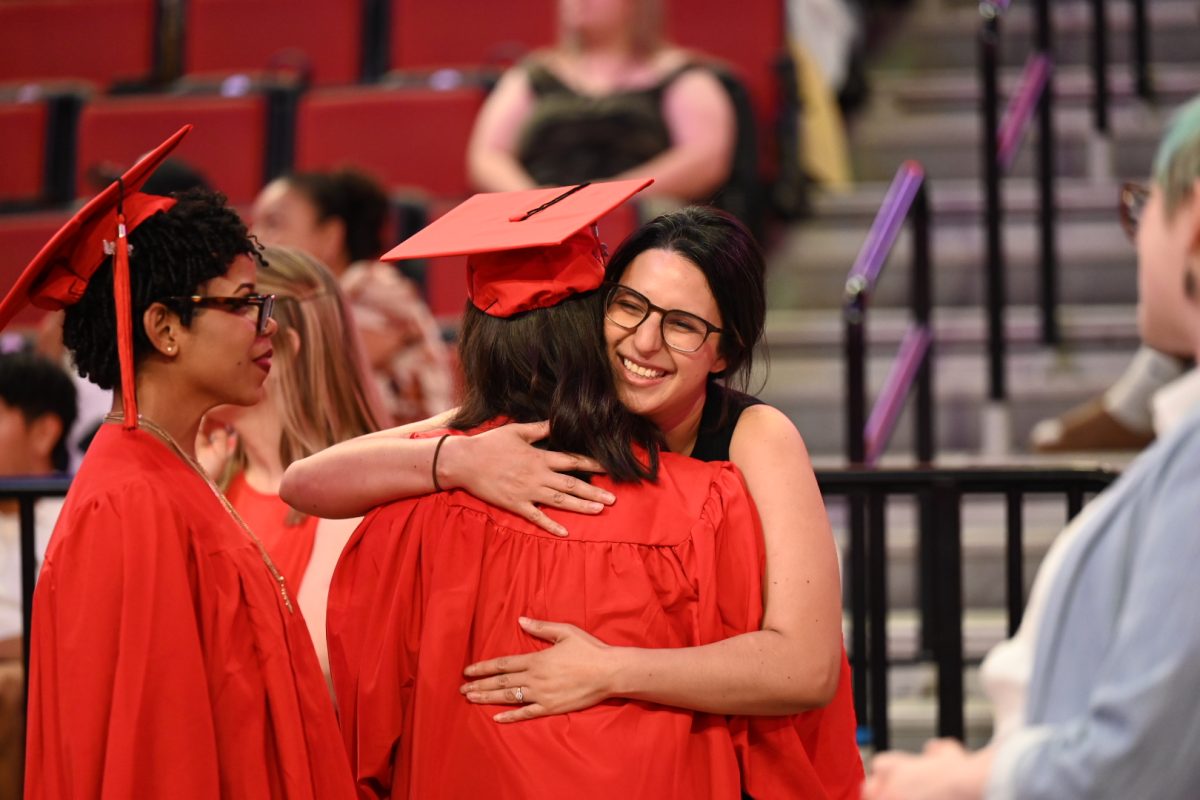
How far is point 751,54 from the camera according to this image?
19.0ft

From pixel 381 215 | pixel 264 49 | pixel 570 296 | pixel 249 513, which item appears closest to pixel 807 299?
pixel 381 215

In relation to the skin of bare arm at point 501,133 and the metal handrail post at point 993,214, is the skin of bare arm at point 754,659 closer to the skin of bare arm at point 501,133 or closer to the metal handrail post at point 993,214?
the metal handrail post at point 993,214

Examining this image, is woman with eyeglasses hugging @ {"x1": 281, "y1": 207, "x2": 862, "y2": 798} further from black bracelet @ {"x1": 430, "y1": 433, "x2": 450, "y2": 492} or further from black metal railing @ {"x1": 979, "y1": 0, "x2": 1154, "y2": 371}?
black metal railing @ {"x1": 979, "y1": 0, "x2": 1154, "y2": 371}

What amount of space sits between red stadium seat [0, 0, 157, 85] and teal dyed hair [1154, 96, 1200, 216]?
18.7ft

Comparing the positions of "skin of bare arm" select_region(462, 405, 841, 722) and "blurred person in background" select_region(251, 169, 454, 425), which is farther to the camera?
"blurred person in background" select_region(251, 169, 454, 425)

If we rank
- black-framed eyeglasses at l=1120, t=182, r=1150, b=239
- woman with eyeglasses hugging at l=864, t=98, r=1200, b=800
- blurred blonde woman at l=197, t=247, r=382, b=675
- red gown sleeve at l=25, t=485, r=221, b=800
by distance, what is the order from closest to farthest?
woman with eyeglasses hugging at l=864, t=98, r=1200, b=800 → black-framed eyeglasses at l=1120, t=182, r=1150, b=239 → red gown sleeve at l=25, t=485, r=221, b=800 → blurred blonde woman at l=197, t=247, r=382, b=675

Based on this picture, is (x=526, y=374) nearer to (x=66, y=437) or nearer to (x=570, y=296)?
(x=570, y=296)

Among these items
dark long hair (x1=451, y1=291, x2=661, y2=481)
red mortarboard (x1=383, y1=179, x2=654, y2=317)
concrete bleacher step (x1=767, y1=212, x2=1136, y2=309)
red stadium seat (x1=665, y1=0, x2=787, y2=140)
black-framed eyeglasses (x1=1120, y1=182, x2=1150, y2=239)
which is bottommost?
concrete bleacher step (x1=767, y1=212, x2=1136, y2=309)

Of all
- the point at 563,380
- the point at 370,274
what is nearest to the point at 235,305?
the point at 563,380

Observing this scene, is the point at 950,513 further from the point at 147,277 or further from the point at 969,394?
the point at 969,394

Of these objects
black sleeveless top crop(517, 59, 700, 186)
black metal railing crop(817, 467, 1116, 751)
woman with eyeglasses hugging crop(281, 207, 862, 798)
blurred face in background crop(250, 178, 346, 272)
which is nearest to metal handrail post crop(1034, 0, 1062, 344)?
black sleeveless top crop(517, 59, 700, 186)

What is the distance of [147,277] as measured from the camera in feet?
7.14

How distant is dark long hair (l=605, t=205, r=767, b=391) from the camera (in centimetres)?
223

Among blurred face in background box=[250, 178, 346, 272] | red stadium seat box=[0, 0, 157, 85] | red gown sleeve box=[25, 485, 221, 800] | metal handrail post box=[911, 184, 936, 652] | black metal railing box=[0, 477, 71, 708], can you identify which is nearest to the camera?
red gown sleeve box=[25, 485, 221, 800]
